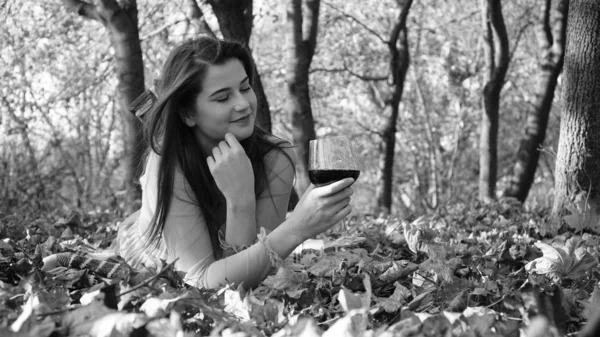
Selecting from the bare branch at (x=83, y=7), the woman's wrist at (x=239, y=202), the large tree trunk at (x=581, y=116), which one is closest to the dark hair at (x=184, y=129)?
the woman's wrist at (x=239, y=202)

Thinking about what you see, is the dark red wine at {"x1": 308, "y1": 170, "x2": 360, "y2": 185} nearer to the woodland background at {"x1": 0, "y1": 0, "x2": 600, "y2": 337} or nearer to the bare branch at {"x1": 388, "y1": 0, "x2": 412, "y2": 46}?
the woodland background at {"x1": 0, "y1": 0, "x2": 600, "y2": 337}

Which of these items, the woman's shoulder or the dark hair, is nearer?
the dark hair

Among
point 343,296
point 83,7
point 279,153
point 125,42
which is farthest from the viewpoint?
point 83,7

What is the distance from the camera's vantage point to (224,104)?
314 centimetres

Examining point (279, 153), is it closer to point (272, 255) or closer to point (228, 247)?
point (228, 247)

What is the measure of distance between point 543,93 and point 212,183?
22.7 feet

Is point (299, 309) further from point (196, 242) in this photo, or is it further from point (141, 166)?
point (141, 166)

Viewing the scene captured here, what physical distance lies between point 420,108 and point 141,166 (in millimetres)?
19133

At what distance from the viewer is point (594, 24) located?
4695 millimetres

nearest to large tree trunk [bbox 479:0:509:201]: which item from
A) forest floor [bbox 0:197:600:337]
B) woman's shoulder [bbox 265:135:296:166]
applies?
woman's shoulder [bbox 265:135:296:166]

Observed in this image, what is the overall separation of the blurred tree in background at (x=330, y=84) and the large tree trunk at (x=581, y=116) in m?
2.26

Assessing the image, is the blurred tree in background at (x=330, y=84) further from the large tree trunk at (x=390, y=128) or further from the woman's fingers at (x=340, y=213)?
the woman's fingers at (x=340, y=213)

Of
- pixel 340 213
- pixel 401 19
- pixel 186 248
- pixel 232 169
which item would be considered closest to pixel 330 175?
pixel 340 213

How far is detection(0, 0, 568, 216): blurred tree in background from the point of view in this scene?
914 cm
